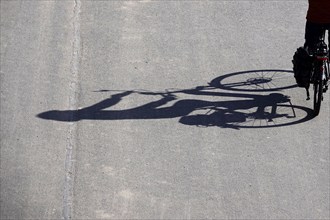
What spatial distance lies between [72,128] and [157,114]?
3.93 ft

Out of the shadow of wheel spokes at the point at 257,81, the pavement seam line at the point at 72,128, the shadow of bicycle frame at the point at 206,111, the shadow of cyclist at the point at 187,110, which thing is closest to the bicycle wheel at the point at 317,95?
the shadow of bicycle frame at the point at 206,111

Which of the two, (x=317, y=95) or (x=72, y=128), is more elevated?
(x=317, y=95)

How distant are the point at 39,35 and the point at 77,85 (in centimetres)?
174

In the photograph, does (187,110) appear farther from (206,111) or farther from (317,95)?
(317,95)

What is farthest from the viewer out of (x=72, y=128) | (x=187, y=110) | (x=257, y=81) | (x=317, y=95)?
(x=257, y=81)

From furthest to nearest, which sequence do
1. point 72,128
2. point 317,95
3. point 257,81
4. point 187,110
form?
point 257,81 → point 187,110 → point 317,95 → point 72,128

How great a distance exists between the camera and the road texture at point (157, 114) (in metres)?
11.3

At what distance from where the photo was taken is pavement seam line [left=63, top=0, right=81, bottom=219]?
36.7 feet

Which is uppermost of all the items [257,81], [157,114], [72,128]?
[257,81]

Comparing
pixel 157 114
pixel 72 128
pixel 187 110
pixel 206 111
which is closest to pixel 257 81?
pixel 206 111

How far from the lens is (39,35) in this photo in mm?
15102

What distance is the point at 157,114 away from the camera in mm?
13117

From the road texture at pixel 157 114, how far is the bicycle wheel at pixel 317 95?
0.16 metres

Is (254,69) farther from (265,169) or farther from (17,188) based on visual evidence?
(17,188)
